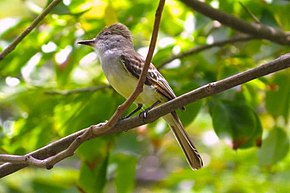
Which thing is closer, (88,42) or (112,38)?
(88,42)

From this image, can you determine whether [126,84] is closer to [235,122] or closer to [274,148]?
[235,122]

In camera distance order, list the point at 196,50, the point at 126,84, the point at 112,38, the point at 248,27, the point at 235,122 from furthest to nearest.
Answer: the point at 112,38 → the point at 196,50 → the point at 248,27 → the point at 235,122 → the point at 126,84

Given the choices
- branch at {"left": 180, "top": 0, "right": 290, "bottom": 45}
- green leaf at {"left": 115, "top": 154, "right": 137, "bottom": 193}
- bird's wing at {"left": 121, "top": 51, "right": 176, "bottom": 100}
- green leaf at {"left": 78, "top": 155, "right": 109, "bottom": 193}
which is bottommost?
Answer: green leaf at {"left": 115, "top": 154, "right": 137, "bottom": 193}

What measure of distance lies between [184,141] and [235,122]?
0.30 meters

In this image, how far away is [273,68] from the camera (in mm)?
2729

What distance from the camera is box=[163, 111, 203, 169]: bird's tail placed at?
3.95 meters

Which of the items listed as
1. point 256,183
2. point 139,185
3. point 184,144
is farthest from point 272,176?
point 139,185

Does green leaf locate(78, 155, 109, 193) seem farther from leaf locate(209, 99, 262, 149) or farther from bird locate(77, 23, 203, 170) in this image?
leaf locate(209, 99, 262, 149)

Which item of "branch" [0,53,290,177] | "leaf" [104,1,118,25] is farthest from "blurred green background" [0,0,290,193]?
"branch" [0,53,290,177]

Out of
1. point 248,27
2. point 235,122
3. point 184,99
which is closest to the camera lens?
point 184,99

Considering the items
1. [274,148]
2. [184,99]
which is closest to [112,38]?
[274,148]

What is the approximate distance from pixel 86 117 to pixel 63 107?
28 cm

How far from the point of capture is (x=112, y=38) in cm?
440

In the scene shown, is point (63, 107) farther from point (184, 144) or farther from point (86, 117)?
point (184, 144)
